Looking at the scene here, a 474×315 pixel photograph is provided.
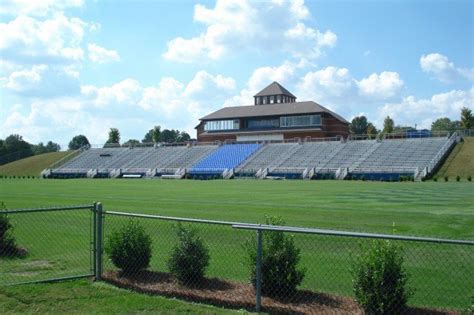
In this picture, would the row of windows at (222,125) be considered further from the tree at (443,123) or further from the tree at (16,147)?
the tree at (443,123)

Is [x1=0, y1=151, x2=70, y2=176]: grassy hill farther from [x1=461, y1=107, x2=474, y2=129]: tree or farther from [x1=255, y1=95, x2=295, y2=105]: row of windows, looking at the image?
[x1=461, y1=107, x2=474, y2=129]: tree

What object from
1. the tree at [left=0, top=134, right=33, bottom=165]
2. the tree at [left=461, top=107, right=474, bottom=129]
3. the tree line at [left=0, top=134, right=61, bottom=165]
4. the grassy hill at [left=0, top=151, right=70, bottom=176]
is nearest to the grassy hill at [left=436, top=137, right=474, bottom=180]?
the tree at [left=461, top=107, right=474, bottom=129]

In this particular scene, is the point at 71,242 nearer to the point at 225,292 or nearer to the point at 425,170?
the point at 225,292

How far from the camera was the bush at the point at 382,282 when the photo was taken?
238 inches

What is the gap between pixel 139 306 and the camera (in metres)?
6.78

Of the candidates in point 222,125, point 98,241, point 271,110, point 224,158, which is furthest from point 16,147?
point 98,241

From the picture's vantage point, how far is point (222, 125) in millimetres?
97188

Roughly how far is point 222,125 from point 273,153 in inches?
1130

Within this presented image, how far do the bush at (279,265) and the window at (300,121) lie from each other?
8027cm

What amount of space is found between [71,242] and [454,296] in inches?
355

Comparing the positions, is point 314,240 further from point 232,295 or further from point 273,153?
point 273,153

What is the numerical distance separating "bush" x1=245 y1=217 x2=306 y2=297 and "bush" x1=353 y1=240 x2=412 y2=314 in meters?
1.17

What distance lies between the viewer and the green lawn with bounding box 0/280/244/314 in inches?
260

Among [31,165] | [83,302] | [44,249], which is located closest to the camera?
[83,302]
